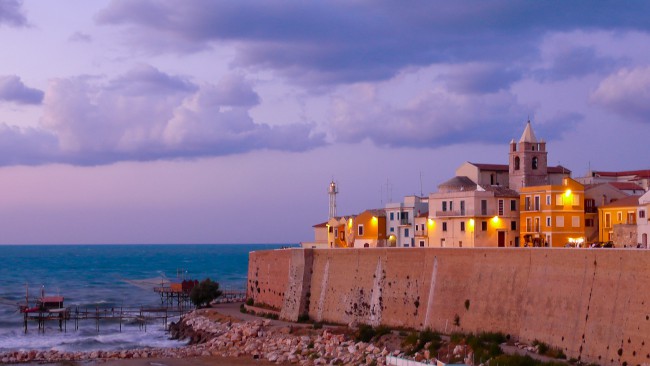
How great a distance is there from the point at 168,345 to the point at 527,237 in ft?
73.8

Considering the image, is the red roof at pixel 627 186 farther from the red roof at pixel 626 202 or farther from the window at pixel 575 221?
the window at pixel 575 221

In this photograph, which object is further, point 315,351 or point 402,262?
point 402,262

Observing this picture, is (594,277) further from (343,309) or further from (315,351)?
(343,309)

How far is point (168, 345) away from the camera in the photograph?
55.3 meters

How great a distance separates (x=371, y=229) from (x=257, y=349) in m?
20.7

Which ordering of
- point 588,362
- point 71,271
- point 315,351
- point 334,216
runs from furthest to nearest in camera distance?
point 71,271 < point 334,216 < point 315,351 < point 588,362

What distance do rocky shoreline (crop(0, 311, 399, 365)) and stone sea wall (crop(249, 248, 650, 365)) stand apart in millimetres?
3342

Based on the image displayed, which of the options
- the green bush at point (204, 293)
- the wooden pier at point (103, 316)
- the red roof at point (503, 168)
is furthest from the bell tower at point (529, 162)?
the wooden pier at point (103, 316)

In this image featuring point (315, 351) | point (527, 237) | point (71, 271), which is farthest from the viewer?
point (71, 271)

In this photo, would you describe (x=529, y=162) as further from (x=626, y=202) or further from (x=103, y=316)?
(x=103, y=316)

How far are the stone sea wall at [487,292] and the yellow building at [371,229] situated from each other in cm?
798

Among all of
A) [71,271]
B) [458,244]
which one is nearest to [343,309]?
[458,244]

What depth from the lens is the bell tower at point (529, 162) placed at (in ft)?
192

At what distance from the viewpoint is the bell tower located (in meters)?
58.5
